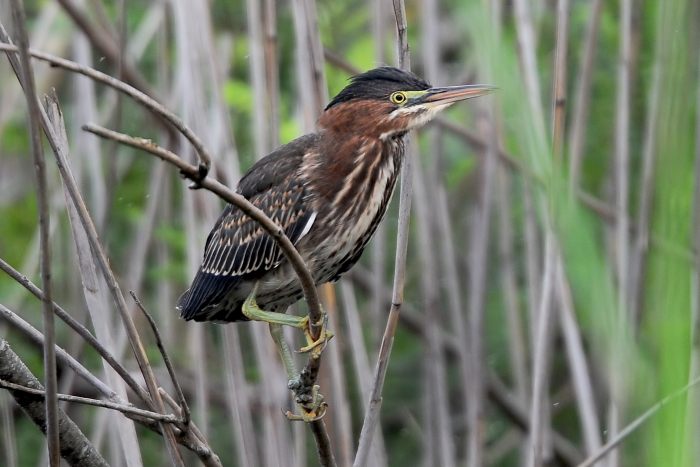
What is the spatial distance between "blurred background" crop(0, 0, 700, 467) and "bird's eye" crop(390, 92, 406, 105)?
0.21 metres

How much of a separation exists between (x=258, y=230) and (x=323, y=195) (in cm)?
24

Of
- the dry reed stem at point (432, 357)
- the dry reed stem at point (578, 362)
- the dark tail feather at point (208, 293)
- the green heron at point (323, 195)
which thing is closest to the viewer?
the green heron at point (323, 195)

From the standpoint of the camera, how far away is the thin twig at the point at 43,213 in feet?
3.44

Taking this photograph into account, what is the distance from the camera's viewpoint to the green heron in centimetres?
241

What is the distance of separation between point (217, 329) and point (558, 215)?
11.0ft

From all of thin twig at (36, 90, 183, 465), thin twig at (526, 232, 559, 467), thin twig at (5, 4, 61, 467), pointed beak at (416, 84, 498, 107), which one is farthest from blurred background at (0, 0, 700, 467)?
thin twig at (5, 4, 61, 467)

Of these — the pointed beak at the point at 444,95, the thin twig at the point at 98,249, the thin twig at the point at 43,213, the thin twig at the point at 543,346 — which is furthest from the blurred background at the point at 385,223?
the thin twig at the point at 43,213

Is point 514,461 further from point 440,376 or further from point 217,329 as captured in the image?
point 217,329

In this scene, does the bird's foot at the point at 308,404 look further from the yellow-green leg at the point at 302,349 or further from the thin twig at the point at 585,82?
the thin twig at the point at 585,82

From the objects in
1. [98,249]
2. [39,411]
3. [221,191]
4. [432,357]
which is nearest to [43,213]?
[221,191]

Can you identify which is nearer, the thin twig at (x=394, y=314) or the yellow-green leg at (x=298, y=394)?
the thin twig at (x=394, y=314)

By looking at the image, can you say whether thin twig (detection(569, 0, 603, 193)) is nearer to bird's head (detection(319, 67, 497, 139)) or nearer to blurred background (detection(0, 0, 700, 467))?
blurred background (detection(0, 0, 700, 467))

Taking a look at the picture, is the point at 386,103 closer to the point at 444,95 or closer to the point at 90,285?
the point at 444,95

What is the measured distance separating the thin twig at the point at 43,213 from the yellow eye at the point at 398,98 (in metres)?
1.32
